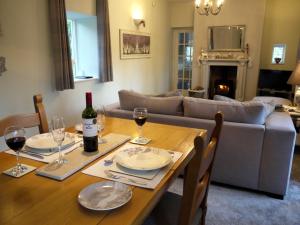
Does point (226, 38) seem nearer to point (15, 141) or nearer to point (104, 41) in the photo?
point (104, 41)

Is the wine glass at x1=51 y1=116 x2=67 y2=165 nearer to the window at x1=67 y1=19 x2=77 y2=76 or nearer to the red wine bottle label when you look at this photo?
the red wine bottle label

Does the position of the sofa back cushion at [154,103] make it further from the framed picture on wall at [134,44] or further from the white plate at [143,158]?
the framed picture on wall at [134,44]

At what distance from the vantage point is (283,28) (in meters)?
5.62

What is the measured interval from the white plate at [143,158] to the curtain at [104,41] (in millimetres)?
3209

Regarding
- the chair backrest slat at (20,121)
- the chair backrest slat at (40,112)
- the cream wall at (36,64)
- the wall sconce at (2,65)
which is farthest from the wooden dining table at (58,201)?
the cream wall at (36,64)

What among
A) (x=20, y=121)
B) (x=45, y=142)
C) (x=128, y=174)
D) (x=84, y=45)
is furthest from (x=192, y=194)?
(x=84, y=45)

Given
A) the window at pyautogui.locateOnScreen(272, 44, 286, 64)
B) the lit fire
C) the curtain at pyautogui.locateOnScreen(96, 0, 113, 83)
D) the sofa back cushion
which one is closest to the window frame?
the curtain at pyautogui.locateOnScreen(96, 0, 113, 83)

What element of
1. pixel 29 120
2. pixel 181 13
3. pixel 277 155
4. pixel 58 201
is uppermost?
pixel 181 13

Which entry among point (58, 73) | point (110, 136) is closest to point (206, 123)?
point (110, 136)

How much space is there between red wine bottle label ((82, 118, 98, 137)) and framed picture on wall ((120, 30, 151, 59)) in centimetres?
386

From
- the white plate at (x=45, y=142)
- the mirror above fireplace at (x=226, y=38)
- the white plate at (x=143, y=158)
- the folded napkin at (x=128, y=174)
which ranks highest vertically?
the mirror above fireplace at (x=226, y=38)

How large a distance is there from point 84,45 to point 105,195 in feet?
12.9

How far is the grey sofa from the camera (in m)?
2.28

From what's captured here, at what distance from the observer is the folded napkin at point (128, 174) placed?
1.05m
